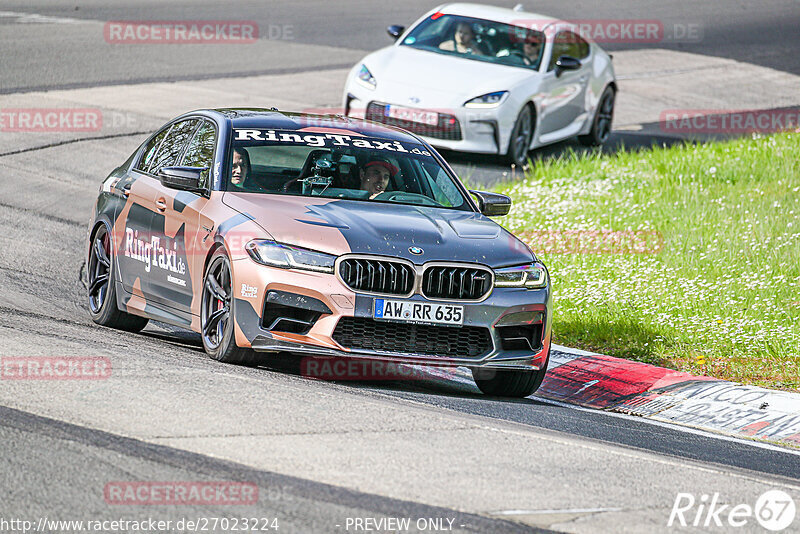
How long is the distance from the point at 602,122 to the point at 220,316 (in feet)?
38.4

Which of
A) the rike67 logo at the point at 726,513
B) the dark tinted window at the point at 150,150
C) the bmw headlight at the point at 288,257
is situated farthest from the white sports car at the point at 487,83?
the rike67 logo at the point at 726,513

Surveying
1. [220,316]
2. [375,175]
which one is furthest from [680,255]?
[220,316]

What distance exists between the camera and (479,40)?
56.2 ft

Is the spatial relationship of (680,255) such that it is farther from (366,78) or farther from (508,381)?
(366,78)

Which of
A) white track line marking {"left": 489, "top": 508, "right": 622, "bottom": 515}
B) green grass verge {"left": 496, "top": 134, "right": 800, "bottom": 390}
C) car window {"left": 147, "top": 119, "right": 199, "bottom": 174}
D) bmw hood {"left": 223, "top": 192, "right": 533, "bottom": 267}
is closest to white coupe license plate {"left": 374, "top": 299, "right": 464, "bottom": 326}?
bmw hood {"left": 223, "top": 192, "right": 533, "bottom": 267}

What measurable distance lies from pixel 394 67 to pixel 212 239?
834 cm

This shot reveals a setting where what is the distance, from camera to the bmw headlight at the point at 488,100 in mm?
15766

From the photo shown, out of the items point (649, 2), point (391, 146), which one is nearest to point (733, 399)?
point (391, 146)

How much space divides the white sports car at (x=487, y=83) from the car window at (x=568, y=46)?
0.04ft

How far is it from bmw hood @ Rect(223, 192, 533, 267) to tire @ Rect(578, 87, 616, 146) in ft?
33.7

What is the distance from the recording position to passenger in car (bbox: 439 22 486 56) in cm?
1700

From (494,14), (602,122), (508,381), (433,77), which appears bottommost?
(602,122)

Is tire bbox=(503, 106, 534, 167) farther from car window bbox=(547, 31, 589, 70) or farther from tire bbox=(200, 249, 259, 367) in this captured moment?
tire bbox=(200, 249, 259, 367)

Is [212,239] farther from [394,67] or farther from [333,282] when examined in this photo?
[394,67]
